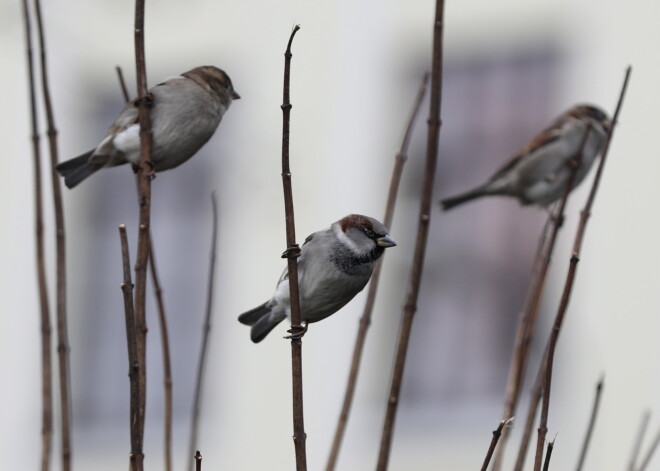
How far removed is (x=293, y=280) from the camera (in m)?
1.44

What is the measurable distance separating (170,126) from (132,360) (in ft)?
3.33

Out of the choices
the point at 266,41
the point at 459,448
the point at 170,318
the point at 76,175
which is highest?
the point at 266,41

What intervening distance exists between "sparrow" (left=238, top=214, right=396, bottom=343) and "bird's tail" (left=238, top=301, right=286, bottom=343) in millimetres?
98

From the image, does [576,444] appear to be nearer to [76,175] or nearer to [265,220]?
[265,220]

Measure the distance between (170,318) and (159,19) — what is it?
1.53 m

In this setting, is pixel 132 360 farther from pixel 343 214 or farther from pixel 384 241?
pixel 343 214

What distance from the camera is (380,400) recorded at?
18.2ft

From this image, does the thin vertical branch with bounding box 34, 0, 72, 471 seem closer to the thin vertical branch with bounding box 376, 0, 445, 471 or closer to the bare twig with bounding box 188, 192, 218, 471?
the bare twig with bounding box 188, 192, 218, 471

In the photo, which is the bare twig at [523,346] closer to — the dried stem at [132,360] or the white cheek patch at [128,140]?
the dried stem at [132,360]

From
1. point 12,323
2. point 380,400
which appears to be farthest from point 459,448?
point 12,323

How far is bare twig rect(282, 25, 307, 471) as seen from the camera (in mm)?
1345

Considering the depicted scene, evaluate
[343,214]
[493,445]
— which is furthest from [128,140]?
[343,214]

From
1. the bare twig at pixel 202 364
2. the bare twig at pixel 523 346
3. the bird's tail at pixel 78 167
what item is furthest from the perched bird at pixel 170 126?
the bare twig at pixel 523 346

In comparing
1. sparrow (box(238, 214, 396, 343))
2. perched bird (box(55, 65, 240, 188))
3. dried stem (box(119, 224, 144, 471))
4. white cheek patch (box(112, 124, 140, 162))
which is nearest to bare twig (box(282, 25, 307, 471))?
dried stem (box(119, 224, 144, 471))
